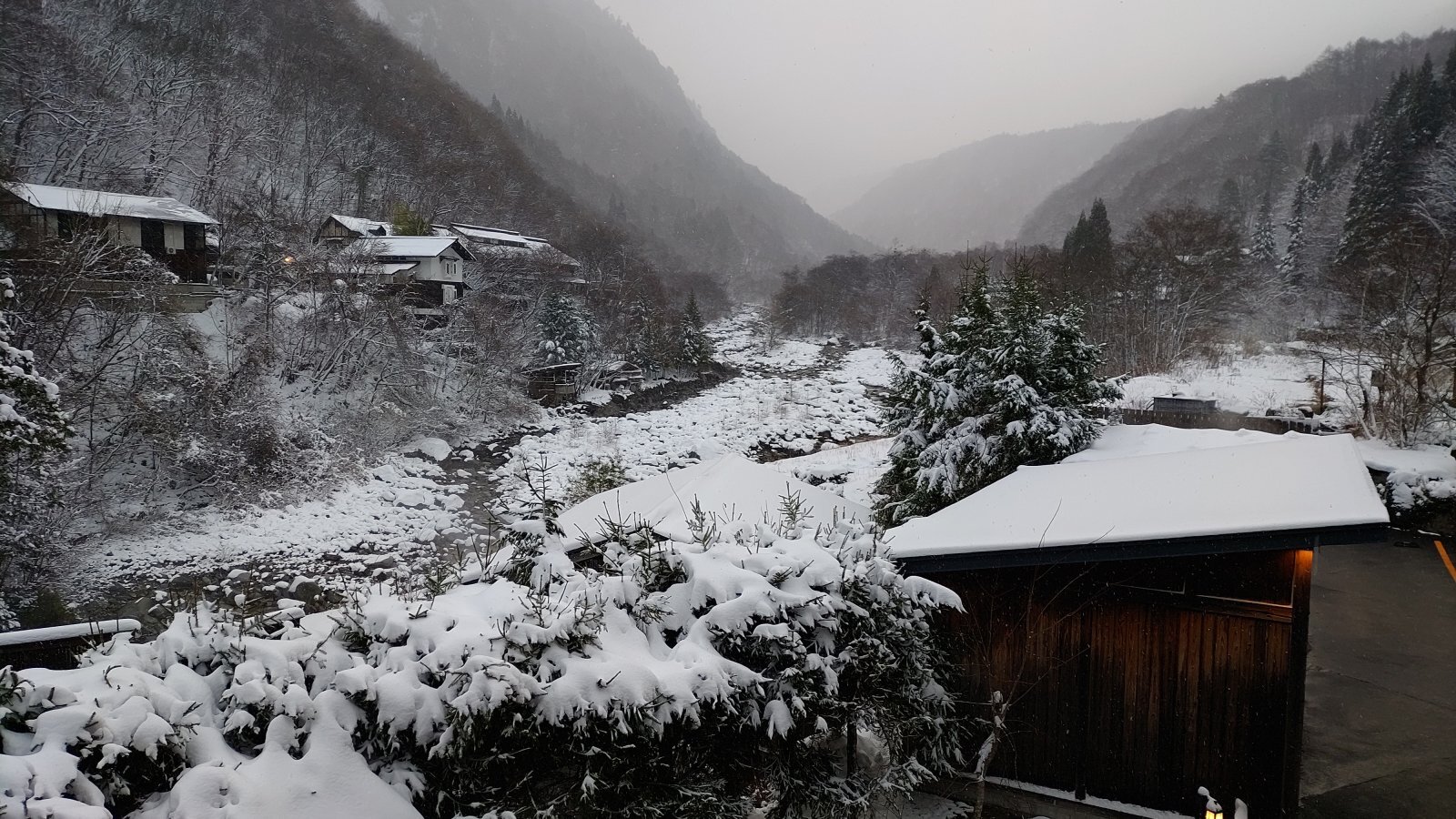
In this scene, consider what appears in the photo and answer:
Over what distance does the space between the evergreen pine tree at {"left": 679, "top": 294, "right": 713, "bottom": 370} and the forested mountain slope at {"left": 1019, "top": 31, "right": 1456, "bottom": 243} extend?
42.1 m

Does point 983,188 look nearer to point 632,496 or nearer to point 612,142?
point 612,142

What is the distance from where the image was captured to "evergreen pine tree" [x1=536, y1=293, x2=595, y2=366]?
1154 inches

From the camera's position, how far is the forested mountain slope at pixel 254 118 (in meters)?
27.2

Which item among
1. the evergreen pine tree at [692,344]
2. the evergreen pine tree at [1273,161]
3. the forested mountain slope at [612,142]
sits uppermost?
the forested mountain slope at [612,142]

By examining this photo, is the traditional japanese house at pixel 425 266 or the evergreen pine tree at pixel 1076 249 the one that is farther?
the evergreen pine tree at pixel 1076 249

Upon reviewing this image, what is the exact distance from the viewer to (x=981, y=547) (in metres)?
5.08

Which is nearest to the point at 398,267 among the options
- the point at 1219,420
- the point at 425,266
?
the point at 425,266

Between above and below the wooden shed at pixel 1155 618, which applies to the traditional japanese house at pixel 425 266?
above

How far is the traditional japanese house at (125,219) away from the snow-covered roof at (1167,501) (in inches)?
866

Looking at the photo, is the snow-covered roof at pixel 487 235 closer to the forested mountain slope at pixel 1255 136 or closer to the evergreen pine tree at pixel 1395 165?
the evergreen pine tree at pixel 1395 165

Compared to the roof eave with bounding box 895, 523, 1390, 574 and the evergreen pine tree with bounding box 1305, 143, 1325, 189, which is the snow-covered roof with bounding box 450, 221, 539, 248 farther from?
the evergreen pine tree with bounding box 1305, 143, 1325, 189

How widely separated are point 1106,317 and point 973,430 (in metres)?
27.6

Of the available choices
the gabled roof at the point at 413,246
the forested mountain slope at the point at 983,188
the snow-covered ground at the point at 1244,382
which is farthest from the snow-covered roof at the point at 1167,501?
the forested mountain slope at the point at 983,188

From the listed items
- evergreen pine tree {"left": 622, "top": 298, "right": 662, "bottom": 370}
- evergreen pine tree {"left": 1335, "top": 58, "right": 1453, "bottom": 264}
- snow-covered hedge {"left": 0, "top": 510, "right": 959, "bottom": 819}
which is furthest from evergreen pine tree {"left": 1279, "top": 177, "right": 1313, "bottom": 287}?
snow-covered hedge {"left": 0, "top": 510, "right": 959, "bottom": 819}
